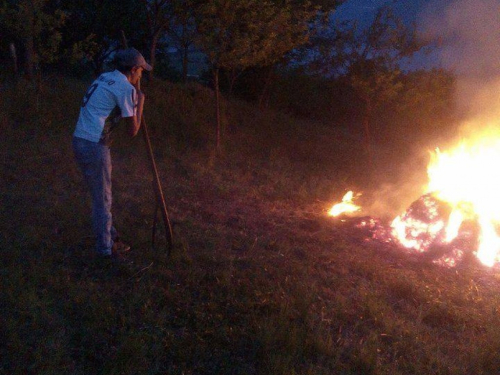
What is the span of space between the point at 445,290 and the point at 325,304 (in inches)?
Result: 63.3

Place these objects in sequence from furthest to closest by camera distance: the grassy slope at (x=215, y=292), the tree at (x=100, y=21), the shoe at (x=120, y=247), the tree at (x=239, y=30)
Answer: the tree at (x=100, y=21), the tree at (x=239, y=30), the shoe at (x=120, y=247), the grassy slope at (x=215, y=292)

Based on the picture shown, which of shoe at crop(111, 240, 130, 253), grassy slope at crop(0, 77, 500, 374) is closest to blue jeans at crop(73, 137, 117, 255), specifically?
shoe at crop(111, 240, 130, 253)

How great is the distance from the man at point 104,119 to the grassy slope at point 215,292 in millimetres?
658

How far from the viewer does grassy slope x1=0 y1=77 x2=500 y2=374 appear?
3580 millimetres

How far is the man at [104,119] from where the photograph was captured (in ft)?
14.2

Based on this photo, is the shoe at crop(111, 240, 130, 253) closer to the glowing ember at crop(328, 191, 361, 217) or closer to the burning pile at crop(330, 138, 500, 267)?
the burning pile at crop(330, 138, 500, 267)

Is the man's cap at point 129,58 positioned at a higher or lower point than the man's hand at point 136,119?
higher

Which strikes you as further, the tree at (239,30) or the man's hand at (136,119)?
the tree at (239,30)

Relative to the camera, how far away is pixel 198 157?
10344mm

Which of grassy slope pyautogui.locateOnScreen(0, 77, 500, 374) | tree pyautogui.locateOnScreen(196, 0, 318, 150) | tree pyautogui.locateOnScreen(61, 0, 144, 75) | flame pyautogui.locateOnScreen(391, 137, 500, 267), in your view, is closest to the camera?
grassy slope pyautogui.locateOnScreen(0, 77, 500, 374)

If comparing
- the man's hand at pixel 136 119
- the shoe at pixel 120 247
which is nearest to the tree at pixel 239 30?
the man's hand at pixel 136 119

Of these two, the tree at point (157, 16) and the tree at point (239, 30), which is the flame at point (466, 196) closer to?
the tree at point (239, 30)

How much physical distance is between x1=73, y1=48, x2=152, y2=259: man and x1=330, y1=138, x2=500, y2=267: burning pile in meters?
3.94

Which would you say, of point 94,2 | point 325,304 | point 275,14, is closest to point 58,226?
point 325,304
